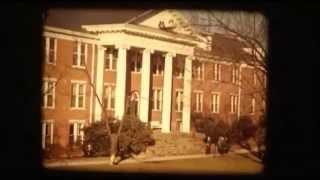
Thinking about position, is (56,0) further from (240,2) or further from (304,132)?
(304,132)

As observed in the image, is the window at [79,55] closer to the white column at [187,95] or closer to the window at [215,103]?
the white column at [187,95]

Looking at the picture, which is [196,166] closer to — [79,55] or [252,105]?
[252,105]

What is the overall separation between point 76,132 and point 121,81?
968 millimetres

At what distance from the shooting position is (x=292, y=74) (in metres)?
10.5

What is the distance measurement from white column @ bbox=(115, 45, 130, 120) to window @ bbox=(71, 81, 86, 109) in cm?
49

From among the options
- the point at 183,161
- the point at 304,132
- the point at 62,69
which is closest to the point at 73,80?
the point at 62,69

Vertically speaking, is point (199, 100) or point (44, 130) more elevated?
point (199, 100)

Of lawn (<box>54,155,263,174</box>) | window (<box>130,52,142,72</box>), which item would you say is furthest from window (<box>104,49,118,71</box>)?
lawn (<box>54,155,263,174</box>)

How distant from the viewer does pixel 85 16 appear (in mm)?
10758

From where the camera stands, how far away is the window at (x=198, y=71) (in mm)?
10859

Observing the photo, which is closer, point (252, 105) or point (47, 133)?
point (252, 105)

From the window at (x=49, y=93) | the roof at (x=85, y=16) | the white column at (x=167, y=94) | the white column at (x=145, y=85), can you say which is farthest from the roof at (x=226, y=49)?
the window at (x=49, y=93)

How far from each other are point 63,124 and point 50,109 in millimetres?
332

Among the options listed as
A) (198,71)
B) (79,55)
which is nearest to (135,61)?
(79,55)
